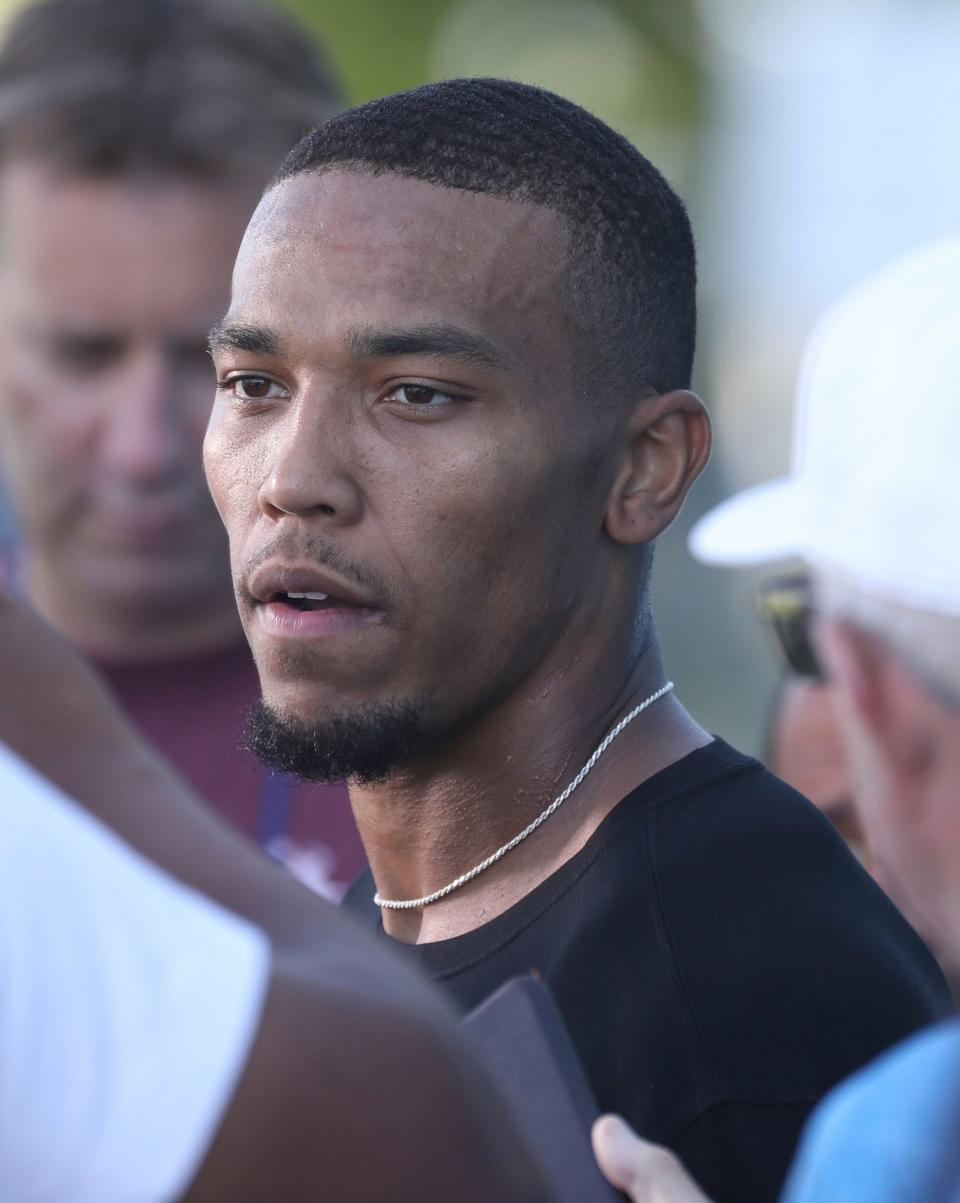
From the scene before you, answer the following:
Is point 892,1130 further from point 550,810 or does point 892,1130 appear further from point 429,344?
point 429,344

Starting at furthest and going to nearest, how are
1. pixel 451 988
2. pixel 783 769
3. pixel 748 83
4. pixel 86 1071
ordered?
pixel 748 83 → pixel 783 769 → pixel 451 988 → pixel 86 1071

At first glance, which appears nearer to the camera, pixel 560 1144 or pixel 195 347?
pixel 560 1144

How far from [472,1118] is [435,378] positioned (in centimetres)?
130

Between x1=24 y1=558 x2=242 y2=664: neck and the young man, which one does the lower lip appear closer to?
the young man

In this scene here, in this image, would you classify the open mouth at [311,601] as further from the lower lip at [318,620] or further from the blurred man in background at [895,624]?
the blurred man in background at [895,624]

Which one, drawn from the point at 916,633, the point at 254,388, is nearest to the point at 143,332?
the point at 254,388

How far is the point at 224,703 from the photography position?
4.32m

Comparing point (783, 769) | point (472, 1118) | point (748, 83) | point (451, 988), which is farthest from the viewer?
point (748, 83)

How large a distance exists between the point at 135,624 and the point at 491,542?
194 centimetres

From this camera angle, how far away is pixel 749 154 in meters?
10.4

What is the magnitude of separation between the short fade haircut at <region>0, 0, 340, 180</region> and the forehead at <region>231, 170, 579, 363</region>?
1621 millimetres

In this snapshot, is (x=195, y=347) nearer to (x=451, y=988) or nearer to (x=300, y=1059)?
(x=451, y=988)

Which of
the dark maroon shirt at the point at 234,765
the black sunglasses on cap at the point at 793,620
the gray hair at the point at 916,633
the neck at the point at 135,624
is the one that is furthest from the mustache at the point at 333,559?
the neck at the point at 135,624

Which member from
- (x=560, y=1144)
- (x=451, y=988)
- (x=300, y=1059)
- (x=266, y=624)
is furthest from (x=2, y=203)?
(x=300, y=1059)
